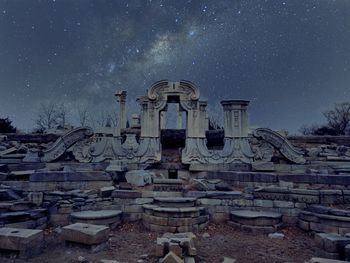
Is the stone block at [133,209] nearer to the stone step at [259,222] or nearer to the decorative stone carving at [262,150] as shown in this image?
the stone step at [259,222]

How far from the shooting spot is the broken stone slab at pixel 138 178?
7.90 m

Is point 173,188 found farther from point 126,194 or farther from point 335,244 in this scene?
point 335,244

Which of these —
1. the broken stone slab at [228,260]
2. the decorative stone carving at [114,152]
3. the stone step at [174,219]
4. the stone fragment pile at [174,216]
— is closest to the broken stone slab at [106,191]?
the stone fragment pile at [174,216]

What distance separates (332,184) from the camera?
7168 mm

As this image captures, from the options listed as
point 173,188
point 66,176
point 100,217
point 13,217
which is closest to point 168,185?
point 173,188

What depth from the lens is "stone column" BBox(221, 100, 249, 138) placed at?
9.65m

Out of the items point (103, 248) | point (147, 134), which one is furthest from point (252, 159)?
point (103, 248)

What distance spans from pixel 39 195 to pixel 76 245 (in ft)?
7.47

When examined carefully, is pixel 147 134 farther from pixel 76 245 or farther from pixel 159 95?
pixel 76 245

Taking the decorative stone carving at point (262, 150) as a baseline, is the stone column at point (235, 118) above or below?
above

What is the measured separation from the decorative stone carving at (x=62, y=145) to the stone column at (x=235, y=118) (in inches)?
197

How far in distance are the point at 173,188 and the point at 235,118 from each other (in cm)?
381

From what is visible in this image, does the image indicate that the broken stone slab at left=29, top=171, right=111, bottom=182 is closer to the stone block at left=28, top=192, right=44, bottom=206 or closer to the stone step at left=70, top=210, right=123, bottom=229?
the stone block at left=28, top=192, right=44, bottom=206

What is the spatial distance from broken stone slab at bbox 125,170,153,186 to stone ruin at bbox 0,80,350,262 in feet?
0.10
